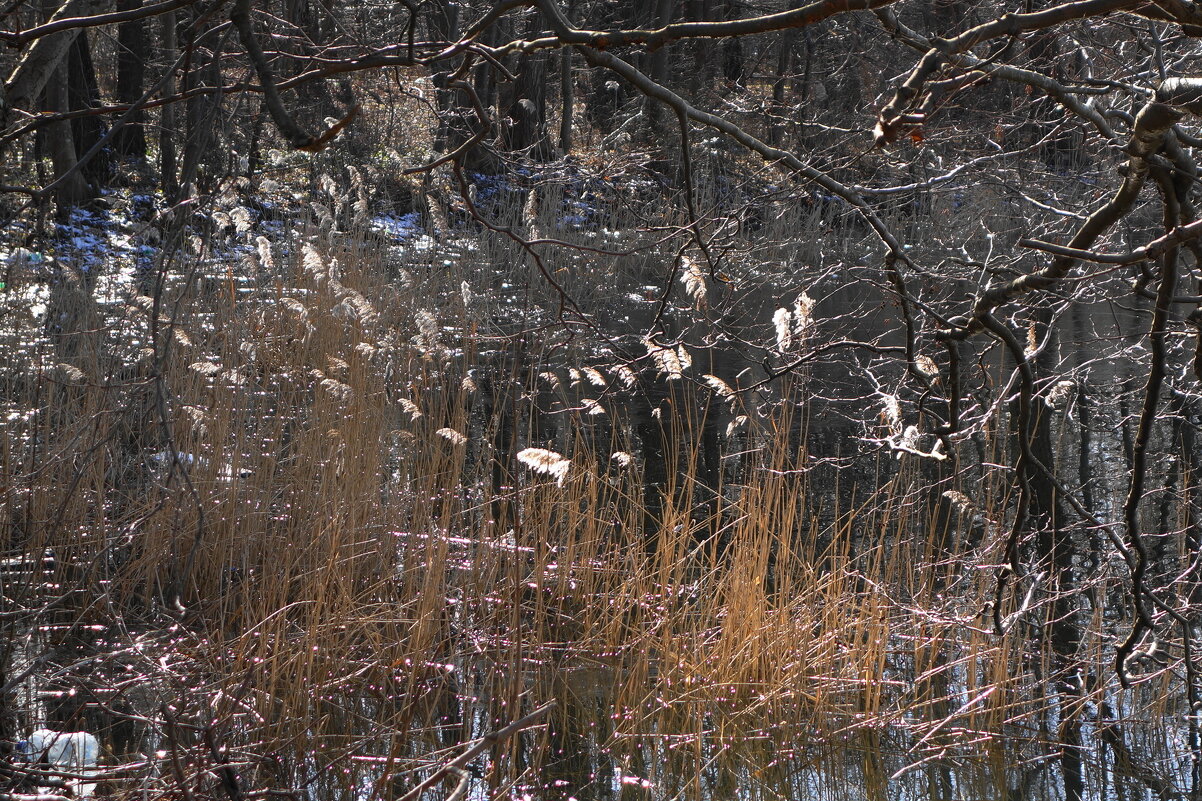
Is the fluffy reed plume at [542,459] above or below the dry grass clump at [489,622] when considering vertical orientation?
above

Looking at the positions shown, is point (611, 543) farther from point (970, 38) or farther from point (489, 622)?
point (970, 38)

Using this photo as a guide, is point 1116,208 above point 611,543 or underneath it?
above

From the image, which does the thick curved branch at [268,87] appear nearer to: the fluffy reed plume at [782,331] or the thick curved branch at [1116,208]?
A: the thick curved branch at [1116,208]

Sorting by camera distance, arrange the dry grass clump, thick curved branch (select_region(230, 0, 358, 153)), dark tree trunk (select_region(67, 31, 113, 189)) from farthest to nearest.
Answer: dark tree trunk (select_region(67, 31, 113, 189)) < the dry grass clump < thick curved branch (select_region(230, 0, 358, 153))

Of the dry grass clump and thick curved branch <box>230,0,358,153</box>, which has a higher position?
thick curved branch <box>230,0,358,153</box>

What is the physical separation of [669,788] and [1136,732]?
5.01ft

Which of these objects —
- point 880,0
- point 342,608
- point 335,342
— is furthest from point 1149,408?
point 335,342

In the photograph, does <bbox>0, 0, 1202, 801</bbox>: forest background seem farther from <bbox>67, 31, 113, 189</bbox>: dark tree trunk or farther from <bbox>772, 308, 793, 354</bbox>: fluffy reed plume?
<bbox>67, 31, 113, 189</bbox>: dark tree trunk

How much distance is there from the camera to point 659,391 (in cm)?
834

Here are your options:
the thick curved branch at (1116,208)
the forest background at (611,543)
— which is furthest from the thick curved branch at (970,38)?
the thick curved branch at (1116,208)

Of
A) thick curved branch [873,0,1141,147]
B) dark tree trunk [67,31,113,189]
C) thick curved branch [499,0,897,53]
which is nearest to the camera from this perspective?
thick curved branch [873,0,1141,147]

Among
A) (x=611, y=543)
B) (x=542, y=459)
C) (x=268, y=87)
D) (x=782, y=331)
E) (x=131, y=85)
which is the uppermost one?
(x=131, y=85)

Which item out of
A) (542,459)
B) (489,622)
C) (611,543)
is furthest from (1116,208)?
(611,543)

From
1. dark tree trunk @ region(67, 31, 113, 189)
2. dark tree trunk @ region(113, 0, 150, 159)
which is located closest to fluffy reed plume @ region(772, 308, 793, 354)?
dark tree trunk @ region(67, 31, 113, 189)
